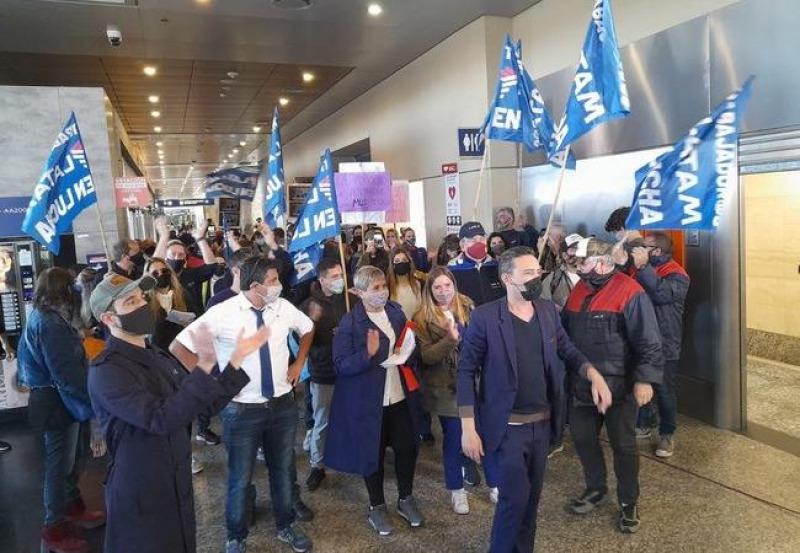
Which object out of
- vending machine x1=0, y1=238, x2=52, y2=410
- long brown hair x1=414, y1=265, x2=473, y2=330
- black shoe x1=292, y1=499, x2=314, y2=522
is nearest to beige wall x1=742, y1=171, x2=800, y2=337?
long brown hair x1=414, y1=265, x2=473, y2=330

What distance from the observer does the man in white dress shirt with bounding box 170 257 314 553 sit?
142 inches

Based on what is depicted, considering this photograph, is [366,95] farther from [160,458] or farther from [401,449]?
[160,458]

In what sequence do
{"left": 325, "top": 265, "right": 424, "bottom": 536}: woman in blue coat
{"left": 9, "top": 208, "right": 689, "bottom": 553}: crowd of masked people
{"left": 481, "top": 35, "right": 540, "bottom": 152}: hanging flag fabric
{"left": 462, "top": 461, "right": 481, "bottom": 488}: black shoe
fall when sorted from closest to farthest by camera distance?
{"left": 9, "top": 208, "right": 689, "bottom": 553}: crowd of masked people
{"left": 325, "top": 265, "right": 424, "bottom": 536}: woman in blue coat
{"left": 462, "top": 461, "right": 481, "bottom": 488}: black shoe
{"left": 481, "top": 35, "right": 540, "bottom": 152}: hanging flag fabric

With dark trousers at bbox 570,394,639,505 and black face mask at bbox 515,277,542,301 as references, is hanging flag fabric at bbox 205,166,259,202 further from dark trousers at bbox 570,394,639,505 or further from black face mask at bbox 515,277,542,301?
black face mask at bbox 515,277,542,301

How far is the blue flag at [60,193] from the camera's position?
536 centimetres

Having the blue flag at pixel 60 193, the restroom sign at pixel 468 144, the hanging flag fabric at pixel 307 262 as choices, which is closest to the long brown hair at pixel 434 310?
the hanging flag fabric at pixel 307 262

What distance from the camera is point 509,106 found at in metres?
6.44

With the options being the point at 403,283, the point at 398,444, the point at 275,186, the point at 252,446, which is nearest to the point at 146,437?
the point at 252,446

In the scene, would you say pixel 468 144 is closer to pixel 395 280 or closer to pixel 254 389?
pixel 395 280

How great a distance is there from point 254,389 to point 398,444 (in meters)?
1.15

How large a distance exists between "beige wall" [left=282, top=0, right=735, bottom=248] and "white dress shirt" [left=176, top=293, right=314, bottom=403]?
5313 millimetres

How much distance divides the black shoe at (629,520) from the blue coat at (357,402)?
170 centimetres

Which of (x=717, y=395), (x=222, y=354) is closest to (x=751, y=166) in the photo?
(x=717, y=395)

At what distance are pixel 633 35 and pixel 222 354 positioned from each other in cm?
613
